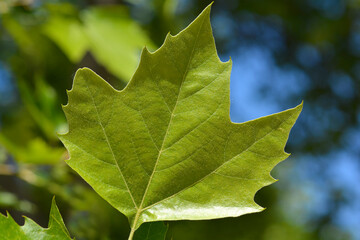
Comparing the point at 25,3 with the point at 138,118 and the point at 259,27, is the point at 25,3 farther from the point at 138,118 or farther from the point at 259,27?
the point at 259,27

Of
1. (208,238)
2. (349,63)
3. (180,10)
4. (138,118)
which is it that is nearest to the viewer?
(138,118)

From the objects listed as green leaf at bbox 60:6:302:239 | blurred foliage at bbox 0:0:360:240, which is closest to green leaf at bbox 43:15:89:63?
blurred foliage at bbox 0:0:360:240

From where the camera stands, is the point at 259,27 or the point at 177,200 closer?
the point at 177,200

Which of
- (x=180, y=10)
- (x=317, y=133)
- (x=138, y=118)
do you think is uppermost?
(x=180, y=10)

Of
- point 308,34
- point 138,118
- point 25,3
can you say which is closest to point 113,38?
point 25,3

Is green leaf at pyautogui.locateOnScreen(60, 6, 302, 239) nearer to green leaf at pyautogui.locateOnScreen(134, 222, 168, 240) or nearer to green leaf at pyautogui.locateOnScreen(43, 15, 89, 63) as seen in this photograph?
green leaf at pyautogui.locateOnScreen(134, 222, 168, 240)

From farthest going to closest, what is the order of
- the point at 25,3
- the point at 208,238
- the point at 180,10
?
the point at 180,10, the point at 208,238, the point at 25,3
